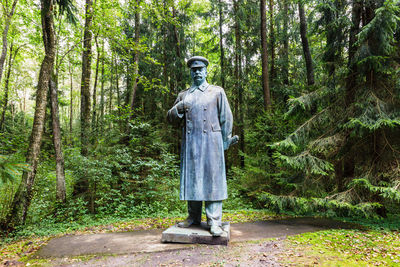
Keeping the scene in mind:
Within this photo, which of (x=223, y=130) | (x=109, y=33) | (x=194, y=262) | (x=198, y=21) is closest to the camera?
(x=194, y=262)

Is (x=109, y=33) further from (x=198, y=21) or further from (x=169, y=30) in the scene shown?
(x=198, y=21)

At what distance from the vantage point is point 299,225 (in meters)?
4.85

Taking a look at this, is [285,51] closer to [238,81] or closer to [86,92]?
→ [238,81]

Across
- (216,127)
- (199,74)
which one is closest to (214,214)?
(216,127)

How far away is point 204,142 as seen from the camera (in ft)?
12.6

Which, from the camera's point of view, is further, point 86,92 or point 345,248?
point 86,92

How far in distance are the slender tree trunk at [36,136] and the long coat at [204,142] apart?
3.47 m

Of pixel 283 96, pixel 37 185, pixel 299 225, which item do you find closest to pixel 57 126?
pixel 37 185

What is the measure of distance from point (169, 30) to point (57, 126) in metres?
10.7

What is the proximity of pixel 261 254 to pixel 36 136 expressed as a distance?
5253 millimetres

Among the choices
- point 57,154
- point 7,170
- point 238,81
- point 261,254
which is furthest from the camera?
point 238,81

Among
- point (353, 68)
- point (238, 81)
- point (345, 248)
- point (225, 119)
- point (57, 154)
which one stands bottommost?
point (345, 248)

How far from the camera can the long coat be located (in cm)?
376

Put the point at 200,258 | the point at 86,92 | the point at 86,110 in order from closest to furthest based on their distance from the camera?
the point at 200,258 < the point at 86,110 < the point at 86,92
